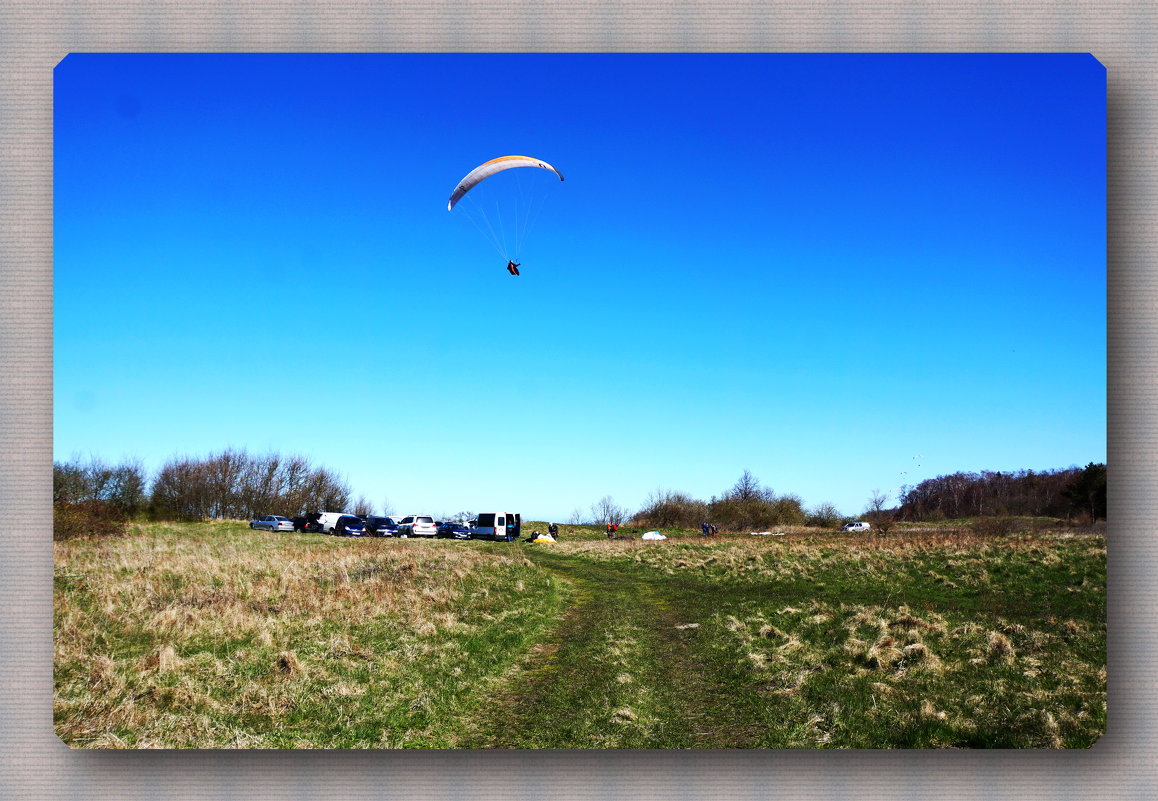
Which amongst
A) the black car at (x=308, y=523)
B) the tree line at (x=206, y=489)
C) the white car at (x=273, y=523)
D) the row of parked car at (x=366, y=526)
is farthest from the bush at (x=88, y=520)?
the black car at (x=308, y=523)

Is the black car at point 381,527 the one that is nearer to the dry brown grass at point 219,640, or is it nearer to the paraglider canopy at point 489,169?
the dry brown grass at point 219,640

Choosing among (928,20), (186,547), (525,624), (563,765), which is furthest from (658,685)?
(186,547)

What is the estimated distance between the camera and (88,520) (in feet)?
37.9

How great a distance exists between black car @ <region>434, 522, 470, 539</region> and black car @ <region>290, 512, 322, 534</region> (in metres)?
6.43

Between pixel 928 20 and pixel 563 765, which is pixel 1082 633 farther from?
pixel 928 20

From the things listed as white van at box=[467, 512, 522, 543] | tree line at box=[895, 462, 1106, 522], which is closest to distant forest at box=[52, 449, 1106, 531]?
tree line at box=[895, 462, 1106, 522]

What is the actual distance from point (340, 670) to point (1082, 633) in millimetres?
9478

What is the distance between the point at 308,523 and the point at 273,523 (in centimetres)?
330

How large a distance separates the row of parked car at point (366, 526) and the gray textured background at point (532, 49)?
92.0 feet

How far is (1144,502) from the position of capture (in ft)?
22.9

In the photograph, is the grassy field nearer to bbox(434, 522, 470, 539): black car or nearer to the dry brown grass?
the dry brown grass

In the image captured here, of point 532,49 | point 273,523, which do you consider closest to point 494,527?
point 273,523

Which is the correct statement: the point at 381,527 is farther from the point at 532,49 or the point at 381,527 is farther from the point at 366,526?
the point at 532,49

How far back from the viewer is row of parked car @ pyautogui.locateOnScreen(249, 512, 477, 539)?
35.5m
